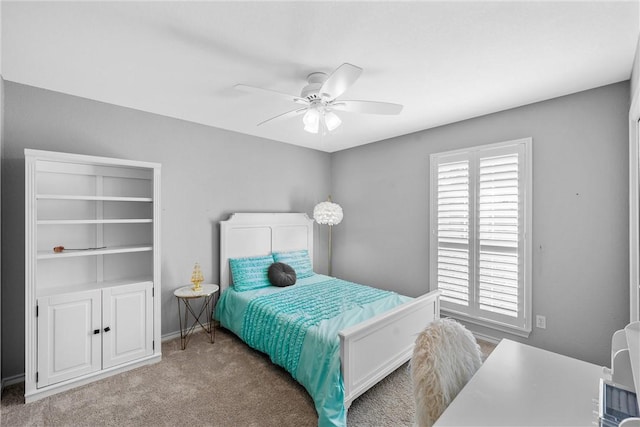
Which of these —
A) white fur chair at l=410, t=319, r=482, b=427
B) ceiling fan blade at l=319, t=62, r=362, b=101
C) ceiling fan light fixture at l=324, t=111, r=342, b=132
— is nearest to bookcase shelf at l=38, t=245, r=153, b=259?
ceiling fan light fixture at l=324, t=111, r=342, b=132

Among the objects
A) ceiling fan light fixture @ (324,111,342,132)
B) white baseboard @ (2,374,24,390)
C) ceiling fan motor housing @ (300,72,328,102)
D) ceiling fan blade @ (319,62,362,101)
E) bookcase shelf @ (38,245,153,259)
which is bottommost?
white baseboard @ (2,374,24,390)

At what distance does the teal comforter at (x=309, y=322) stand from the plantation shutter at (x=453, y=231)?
0.78m

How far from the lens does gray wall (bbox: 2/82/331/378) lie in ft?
7.84

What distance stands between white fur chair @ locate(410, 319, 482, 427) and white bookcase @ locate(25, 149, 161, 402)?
2.46 m

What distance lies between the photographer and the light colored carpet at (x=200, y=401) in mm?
1999

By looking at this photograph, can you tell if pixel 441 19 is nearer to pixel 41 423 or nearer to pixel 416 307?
pixel 416 307

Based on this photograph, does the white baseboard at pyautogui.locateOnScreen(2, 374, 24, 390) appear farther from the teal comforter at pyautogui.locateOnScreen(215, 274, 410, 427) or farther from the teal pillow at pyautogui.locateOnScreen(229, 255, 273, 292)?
the teal pillow at pyautogui.locateOnScreen(229, 255, 273, 292)

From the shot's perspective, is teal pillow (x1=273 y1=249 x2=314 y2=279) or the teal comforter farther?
teal pillow (x1=273 y1=249 x2=314 y2=279)

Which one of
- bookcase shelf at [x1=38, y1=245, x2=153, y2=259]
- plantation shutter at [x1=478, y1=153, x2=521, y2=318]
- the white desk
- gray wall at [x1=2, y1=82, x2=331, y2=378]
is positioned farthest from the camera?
plantation shutter at [x1=478, y1=153, x2=521, y2=318]

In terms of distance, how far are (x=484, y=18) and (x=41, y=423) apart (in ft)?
12.4

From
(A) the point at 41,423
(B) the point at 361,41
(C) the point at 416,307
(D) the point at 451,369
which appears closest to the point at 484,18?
(B) the point at 361,41

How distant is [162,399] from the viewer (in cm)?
221

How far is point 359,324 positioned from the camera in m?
2.06

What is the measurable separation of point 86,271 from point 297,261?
227 centimetres
